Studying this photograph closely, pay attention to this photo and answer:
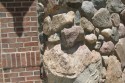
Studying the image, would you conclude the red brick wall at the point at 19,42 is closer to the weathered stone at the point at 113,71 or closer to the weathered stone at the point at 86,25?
the weathered stone at the point at 86,25

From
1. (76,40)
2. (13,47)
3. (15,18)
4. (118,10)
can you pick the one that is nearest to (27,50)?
(13,47)

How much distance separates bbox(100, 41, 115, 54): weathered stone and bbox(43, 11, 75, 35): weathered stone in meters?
0.58

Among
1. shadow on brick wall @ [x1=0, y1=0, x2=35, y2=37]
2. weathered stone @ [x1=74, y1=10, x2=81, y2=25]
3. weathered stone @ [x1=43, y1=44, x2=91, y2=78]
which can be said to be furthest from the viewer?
shadow on brick wall @ [x1=0, y1=0, x2=35, y2=37]

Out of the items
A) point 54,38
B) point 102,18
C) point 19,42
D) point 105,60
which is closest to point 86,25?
point 102,18

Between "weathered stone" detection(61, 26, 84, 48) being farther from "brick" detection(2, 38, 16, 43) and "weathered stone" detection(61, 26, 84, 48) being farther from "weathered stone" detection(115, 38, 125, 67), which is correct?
"brick" detection(2, 38, 16, 43)

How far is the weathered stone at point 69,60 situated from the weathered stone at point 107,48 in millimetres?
160

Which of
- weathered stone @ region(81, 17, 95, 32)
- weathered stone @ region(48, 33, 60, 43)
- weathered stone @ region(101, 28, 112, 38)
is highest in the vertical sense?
weathered stone @ region(81, 17, 95, 32)

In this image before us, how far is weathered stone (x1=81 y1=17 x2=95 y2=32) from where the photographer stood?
13.0 feet

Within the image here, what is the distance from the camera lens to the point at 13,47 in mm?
4512

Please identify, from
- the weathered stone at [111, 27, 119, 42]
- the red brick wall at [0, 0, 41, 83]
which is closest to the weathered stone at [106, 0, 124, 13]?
the weathered stone at [111, 27, 119, 42]

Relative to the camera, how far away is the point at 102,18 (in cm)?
411

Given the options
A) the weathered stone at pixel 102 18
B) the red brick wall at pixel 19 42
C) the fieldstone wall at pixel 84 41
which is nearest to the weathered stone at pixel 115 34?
the fieldstone wall at pixel 84 41

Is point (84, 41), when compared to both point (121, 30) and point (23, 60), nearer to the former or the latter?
point (121, 30)

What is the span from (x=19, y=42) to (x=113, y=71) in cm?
136
